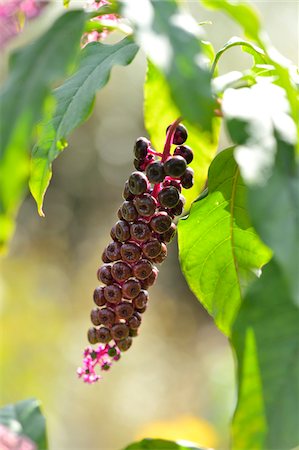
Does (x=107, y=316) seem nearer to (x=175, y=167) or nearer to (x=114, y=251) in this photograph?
(x=114, y=251)

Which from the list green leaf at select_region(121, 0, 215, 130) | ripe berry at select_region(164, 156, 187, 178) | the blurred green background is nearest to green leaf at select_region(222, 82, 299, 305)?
green leaf at select_region(121, 0, 215, 130)

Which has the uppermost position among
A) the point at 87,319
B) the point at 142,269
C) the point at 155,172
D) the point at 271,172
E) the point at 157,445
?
the point at 271,172

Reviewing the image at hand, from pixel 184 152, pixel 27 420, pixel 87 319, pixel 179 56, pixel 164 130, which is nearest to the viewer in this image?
pixel 179 56

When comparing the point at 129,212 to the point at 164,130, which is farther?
the point at 164,130

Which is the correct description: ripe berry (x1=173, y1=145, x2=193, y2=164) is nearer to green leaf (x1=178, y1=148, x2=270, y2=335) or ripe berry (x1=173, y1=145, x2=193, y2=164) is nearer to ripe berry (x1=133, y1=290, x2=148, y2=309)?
green leaf (x1=178, y1=148, x2=270, y2=335)

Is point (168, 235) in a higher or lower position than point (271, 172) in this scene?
lower

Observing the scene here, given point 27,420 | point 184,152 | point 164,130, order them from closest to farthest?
point 27,420 < point 184,152 < point 164,130

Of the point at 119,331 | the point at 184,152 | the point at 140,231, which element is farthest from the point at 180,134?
the point at 119,331
